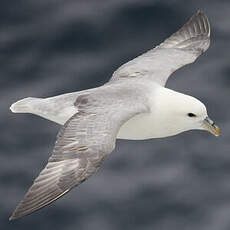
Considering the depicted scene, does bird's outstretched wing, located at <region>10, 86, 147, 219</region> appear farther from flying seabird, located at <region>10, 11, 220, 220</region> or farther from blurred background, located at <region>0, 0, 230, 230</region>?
blurred background, located at <region>0, 0, 230, 230</region>

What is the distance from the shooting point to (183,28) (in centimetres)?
2095

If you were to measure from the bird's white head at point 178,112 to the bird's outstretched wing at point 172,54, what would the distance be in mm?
967

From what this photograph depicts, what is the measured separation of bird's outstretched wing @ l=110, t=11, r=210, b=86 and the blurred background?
127 centimetres

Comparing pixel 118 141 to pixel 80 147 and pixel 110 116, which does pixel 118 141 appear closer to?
pixel 110 116

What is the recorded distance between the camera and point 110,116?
16875mm

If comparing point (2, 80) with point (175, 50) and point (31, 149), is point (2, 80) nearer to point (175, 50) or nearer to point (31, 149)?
point (31, 149)

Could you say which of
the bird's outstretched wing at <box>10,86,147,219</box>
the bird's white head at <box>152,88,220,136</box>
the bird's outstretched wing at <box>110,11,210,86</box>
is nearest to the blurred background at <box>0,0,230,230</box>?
the bird's outstretched wing at <box>110,11,210,86</box>

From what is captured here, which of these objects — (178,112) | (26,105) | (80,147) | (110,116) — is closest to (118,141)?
(26,105)

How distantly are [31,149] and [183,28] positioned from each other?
11.3 ft

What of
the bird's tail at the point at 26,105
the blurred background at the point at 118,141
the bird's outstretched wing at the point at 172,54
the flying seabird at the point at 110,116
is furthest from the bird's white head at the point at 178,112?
the blurred background at the point at 118,141

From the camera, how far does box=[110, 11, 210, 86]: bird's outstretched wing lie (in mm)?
19094

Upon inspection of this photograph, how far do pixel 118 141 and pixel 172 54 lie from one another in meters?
2.22

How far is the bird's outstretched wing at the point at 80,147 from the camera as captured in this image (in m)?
15.8

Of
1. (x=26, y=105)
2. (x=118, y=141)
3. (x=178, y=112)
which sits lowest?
(x=118, y=141)
